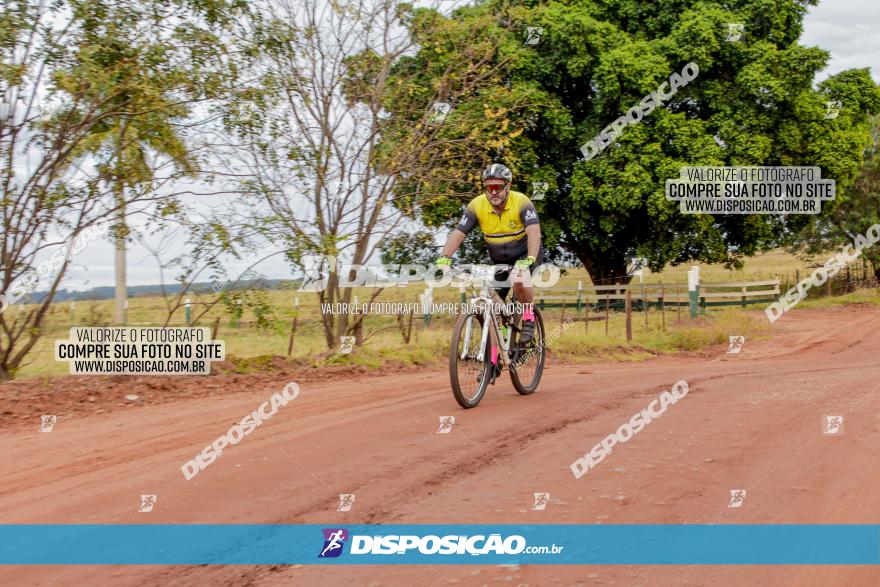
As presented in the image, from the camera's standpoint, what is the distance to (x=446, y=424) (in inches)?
284

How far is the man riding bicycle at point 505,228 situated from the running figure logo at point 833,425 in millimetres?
3178

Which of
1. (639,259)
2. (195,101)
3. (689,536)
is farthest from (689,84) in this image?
(689,536)

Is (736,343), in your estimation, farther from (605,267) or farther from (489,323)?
(605,267)

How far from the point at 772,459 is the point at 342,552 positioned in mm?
3507

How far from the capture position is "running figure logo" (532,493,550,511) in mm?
4773

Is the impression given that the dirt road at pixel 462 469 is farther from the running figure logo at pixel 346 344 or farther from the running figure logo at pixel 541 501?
the running figure logo at pixel 346 344

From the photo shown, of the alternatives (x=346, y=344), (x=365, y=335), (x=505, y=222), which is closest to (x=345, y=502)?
(x=505, y=222)

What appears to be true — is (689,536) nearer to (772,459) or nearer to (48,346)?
(772,459)

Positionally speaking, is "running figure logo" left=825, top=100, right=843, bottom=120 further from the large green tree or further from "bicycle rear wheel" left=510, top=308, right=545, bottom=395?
"bicycle rear wheel" left=510, top=308, right=545, bottom=395

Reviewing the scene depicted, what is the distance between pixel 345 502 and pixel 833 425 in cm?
470

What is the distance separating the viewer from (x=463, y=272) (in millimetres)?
8445

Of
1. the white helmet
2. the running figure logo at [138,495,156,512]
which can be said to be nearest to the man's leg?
the white helmet

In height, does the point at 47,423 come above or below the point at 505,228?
below

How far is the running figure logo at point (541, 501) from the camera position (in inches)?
188
